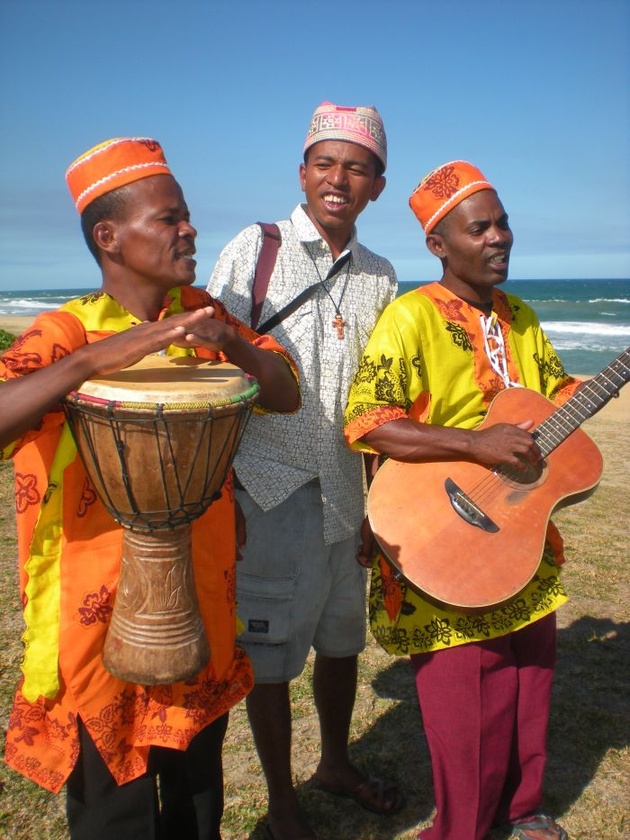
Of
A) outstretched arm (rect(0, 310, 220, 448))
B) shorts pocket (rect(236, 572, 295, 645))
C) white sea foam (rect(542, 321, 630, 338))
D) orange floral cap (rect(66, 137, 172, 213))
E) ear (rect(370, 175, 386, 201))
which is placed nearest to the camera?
outstretched arm (rect(0, 310, 220, 448))

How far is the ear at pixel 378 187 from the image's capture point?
9.63 feet

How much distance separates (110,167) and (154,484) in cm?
87

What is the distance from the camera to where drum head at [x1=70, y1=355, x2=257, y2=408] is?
176 centimetres

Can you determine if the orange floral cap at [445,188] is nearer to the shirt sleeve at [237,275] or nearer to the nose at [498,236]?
the nose at [498,236]

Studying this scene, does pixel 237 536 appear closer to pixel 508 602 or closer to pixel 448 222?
pixel 508 602

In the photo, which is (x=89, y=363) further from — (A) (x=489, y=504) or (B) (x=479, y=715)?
(B) (x=479, y=715)

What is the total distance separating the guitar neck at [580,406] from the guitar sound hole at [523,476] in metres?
0.08

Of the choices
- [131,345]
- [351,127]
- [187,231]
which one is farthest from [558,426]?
[131,345]

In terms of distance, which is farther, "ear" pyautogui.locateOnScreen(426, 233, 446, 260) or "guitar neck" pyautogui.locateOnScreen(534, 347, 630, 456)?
"ear" pyautogui.locateOnScreen(426, 233, 446, 260)

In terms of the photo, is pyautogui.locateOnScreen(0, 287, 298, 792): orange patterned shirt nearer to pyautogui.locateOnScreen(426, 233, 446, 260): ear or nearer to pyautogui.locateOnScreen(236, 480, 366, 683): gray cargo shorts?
pyautogui.locateOnScreen(236, 480, 366, 683): gray cargo shorts

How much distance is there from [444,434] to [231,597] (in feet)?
3.00

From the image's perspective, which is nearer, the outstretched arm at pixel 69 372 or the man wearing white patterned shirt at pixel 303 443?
the outstretched arm at pixel 69 372

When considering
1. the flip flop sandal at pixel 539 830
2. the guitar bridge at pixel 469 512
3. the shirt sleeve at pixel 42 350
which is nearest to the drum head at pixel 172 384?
the shirt sleeve at pixel 42 350

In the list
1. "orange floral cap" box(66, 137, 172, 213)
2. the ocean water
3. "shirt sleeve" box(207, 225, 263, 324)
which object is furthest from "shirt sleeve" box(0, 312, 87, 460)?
the ocean water
